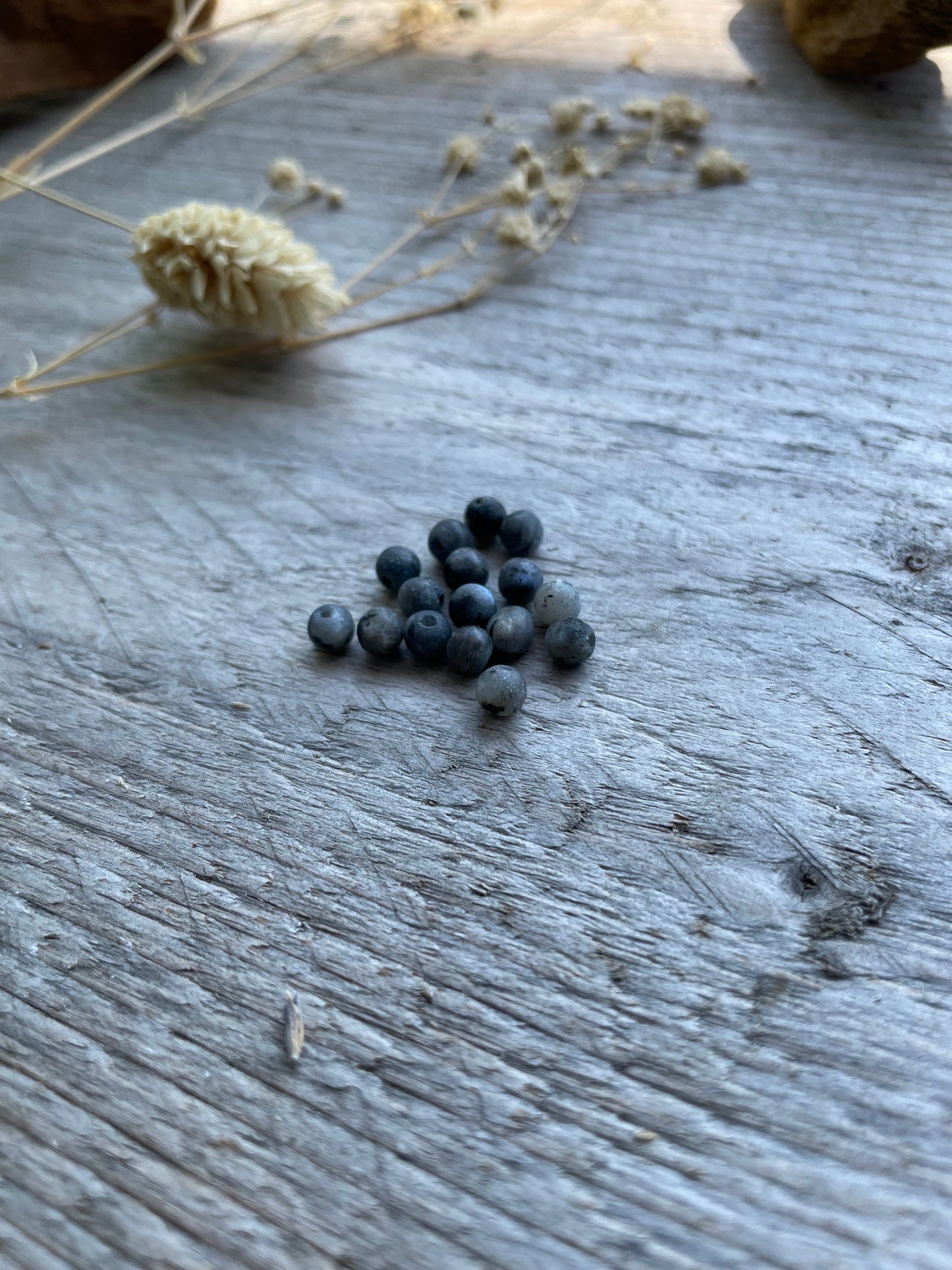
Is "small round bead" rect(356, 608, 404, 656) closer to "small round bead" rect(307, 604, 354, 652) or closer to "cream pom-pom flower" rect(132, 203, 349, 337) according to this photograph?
"small round bead" rect(307, 604, 354, 652)

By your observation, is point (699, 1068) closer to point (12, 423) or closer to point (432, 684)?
point (432, 684)

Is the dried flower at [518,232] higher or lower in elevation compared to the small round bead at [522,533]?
higher

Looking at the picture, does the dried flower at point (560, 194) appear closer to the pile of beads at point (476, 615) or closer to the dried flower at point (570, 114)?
the dried flower at point (570, 114)

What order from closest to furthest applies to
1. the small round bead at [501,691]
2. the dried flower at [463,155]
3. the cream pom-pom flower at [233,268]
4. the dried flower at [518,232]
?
the small round bead at [501,691], the cream pom-pom flower at [233,268], the dried flower at [518,232], the dried flower at [463,155]

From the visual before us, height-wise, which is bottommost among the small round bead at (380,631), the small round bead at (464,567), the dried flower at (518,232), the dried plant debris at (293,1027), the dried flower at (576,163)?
the dried plant debris at (293,1027)

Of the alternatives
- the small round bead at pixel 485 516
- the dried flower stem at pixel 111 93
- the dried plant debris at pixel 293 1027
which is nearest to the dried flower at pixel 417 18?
the dried flower stem at pixel 111 93

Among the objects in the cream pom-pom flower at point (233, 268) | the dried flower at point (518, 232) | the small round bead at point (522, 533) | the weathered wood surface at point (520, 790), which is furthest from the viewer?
the dried flower at point (518, 232)

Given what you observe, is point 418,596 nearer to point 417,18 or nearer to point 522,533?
point 522,533
